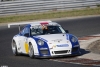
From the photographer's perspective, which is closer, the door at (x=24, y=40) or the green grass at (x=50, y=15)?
the door at (x=24, y=40)

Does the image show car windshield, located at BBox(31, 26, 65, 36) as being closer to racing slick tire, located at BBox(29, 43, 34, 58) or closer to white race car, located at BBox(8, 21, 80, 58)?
white race car, located at BBox(8, 21, 80, 58)

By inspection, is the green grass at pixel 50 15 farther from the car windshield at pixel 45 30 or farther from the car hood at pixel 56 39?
the car hood at pixel 56 39

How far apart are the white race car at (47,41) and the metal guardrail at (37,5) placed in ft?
67.4

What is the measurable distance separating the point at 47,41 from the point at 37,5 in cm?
2268

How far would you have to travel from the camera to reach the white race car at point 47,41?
1341 cm

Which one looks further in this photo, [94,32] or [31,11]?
[31,11]

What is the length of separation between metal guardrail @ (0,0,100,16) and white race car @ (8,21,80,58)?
20.5 meters

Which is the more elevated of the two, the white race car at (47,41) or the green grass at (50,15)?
the white race car at (47,41)

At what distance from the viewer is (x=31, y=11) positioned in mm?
36188

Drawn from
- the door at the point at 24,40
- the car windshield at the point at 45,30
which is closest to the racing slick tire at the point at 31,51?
the door at the point at 24,40

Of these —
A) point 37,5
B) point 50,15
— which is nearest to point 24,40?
point 50,15

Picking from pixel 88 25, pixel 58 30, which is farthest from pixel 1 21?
pixel 58 30

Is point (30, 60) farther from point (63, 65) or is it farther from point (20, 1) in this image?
point (20, 1)

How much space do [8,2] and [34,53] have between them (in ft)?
74.4
